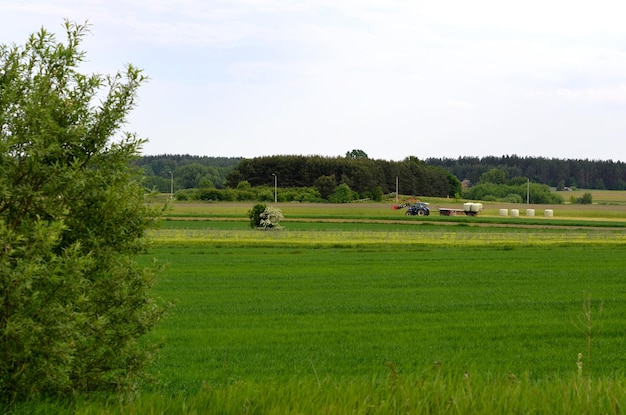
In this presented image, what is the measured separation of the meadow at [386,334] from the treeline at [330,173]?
108 m

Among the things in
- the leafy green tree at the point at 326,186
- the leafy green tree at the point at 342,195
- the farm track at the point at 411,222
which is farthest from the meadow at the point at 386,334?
the leafy green tree at the point at 326,186

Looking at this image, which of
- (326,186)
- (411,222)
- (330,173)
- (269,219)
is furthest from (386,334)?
(330,173)

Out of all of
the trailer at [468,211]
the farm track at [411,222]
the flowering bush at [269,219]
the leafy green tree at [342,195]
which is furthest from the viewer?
the leafy green tree at [342,195]

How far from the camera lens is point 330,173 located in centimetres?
15675

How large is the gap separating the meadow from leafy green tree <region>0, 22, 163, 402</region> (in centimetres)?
44

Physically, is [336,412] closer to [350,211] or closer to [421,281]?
[421,281]

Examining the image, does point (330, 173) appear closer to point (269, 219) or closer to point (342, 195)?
point (342, 195)

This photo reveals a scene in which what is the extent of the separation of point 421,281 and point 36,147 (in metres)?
23.1

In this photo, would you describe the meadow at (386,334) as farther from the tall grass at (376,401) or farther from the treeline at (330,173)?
the treeline at (330,173)

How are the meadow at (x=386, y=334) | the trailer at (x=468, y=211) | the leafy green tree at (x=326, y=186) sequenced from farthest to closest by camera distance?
the leafy green tree at (x=326, y=186)
the trailer at (x=468, y=211)
the meadow at (x=386, y=334)

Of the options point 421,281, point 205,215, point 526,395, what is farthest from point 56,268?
point 205,215

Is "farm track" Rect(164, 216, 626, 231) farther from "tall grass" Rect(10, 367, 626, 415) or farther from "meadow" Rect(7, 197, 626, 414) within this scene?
"tall grass" Rect(10, 367, 626, 415)

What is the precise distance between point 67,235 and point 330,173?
149 metres

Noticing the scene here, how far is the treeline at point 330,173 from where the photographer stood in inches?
6107
